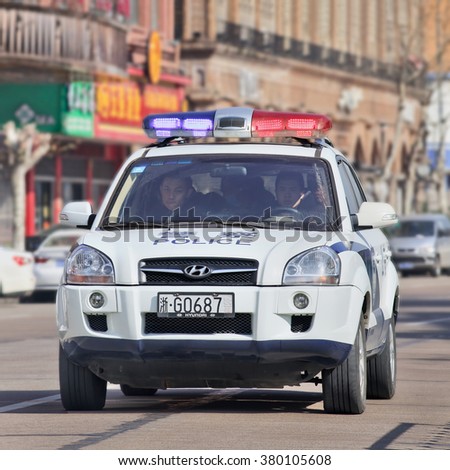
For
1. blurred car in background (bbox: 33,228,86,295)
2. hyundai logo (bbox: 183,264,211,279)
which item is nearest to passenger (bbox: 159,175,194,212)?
hyundai logo (bbox: 183,264,211,279)

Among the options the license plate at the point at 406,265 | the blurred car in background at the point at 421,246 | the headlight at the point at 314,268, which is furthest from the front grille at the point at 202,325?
the license plate at the point at 406,265

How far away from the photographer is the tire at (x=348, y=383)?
11.3 metres

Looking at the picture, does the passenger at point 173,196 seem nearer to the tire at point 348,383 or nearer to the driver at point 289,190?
the driver at point 289,190

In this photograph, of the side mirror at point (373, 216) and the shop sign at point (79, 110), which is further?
the shop sign at point (79, 110)

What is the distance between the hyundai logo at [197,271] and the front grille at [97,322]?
2.03ft

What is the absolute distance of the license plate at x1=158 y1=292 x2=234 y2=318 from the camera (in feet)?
36.1

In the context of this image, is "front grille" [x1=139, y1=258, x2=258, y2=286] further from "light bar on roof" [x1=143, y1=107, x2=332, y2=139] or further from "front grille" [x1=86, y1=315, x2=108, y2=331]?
"light bar on roof" [x1=143, y1=107, x2=332, y2=139]

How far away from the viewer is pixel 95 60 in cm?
4369

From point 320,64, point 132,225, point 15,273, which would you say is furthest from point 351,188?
point 320,64

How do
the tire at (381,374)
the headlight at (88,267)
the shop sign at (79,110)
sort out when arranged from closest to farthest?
the headlight at (88,267), the tire at (381,374), the shop sign at (79,110)

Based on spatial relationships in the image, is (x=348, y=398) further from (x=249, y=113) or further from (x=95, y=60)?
(x=95, y=60)

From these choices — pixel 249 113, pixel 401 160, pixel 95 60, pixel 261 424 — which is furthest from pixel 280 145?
pixel 401 160

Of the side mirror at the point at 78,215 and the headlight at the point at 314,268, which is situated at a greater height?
the side mirror at the point at 78,215

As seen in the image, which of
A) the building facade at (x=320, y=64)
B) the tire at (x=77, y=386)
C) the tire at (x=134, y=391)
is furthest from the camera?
the building facade at (x=320, y=64)
